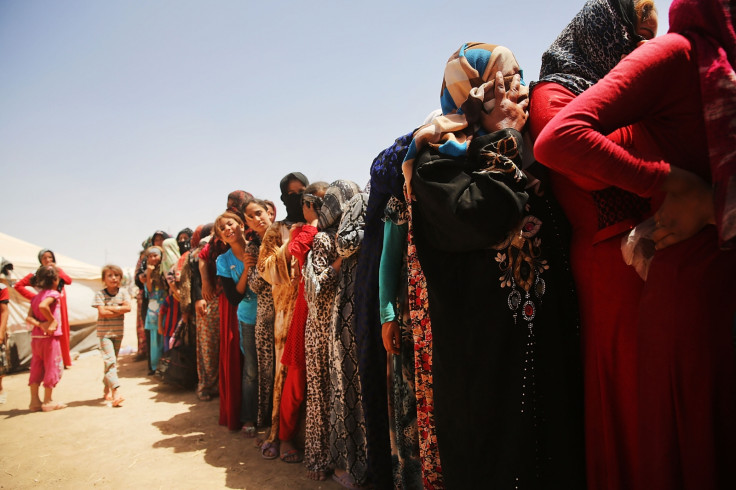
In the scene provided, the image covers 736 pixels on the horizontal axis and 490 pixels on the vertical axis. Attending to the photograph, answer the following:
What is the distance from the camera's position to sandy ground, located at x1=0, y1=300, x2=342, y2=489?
11.8ft

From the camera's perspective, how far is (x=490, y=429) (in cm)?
166

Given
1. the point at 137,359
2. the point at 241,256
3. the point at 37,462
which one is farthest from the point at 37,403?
the point at 241,256

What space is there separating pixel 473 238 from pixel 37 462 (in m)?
4.95

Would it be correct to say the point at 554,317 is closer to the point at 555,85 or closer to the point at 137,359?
the point at 555,85

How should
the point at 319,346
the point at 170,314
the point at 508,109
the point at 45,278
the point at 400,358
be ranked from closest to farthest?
the point at 508,109 → the point at 400,358 → the point at 319,346 → the point at 45,278 → the point at 170,314

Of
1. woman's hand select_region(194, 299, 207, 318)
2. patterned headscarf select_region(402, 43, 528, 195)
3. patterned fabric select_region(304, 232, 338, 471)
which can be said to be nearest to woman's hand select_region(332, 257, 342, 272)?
patterned fabric select_region(304, 232, 338, 471)

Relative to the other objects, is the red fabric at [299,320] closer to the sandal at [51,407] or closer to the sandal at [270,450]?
the sandal at [270,450]

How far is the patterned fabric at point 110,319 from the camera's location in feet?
20.6

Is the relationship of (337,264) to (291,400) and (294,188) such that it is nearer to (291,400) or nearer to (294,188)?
(294,188)

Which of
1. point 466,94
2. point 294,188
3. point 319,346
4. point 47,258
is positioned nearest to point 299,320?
point 319,346

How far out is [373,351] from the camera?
111 inches

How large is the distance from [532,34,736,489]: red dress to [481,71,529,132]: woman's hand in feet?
1.34

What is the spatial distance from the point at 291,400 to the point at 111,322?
4094 mm

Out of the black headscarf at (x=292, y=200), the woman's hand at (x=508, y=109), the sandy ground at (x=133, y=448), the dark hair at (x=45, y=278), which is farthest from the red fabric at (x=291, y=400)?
the dark hair at (x=45, y=278)
